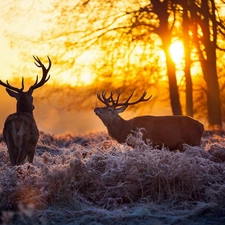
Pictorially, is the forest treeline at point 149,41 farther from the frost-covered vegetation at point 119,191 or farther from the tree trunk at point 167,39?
the frost-covered vegetation at point 119,191

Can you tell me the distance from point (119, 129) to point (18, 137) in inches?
149

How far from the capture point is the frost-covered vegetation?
7.77m

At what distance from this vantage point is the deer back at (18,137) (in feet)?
34.7

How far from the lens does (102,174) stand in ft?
29.5

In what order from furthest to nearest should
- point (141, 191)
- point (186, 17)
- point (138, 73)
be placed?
point (138, 73) → point (186, 17) → point (141, 191)

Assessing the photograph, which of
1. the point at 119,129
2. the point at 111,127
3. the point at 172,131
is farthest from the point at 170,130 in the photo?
the point at 111,127

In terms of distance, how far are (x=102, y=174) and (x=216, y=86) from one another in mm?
17403

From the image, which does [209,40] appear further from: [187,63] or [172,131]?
[172,131]

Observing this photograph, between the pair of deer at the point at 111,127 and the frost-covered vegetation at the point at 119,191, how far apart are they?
42.0 inches

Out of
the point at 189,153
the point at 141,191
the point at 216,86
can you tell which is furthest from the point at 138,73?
the point at 141,191

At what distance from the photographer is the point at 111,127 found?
1413 centimetres

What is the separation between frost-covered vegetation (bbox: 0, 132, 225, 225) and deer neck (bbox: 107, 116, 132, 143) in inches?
161

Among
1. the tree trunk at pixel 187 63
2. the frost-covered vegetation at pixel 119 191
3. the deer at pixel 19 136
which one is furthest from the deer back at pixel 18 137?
the tree trunk at pixel 187 63

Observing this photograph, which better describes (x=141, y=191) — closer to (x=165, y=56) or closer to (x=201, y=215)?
(x=201, y=215)
